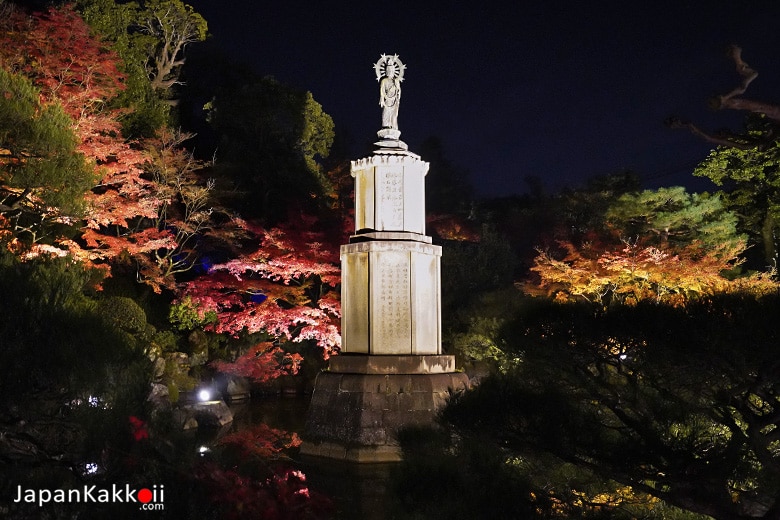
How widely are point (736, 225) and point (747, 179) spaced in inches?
80.7

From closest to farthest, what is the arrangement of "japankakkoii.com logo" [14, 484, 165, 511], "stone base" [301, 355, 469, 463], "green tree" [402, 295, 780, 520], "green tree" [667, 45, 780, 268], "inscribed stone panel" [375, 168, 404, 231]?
"japankakkoii.com logo" [14, 484, 165, 511] → "green tree" [402, 295, 780, 520] → "stone base" [301, 355, 469, 463] → "inscribed stone panel" [375, 168, 404, 231] → "green tree" [667, 45, 780, 268]

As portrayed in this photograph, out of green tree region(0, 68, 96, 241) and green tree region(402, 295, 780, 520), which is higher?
green tree region(0, 68, 96, 241)

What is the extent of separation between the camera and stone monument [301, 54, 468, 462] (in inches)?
384

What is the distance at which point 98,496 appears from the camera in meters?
2.99

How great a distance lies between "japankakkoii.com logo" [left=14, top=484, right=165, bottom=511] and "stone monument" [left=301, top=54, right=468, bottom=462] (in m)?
6.56

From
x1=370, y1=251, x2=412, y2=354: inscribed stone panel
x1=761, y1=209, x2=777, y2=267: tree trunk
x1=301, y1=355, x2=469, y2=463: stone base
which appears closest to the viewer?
x1=301, y1=355, x2=469, y2=463: stone base

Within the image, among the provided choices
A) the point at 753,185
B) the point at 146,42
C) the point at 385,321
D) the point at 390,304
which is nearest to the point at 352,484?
the point at 385,321

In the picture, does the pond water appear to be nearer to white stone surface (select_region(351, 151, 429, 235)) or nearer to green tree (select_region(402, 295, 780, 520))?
green tree (select_region(402, 295, 780, 520))

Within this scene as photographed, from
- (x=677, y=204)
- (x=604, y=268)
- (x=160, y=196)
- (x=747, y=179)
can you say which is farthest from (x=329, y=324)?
(x=747, y=179)

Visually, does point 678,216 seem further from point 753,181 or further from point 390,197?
point 390,197

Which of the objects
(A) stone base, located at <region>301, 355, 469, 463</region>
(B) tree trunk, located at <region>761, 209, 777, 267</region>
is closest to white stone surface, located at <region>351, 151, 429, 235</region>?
(A) stone base, located at <region>301, 355, 469, 463</region>

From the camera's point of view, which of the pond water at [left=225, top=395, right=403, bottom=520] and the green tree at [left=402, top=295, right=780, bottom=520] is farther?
the pond water at [left=225, top=395, right=403, bottom=520]

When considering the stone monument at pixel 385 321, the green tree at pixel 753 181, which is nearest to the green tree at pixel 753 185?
the green tree at pixel 753 181

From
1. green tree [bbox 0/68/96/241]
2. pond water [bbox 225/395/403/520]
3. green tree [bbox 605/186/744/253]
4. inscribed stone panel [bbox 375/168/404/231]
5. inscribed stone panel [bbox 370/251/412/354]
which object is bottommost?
pond water [bbox 225/395/403/520]
